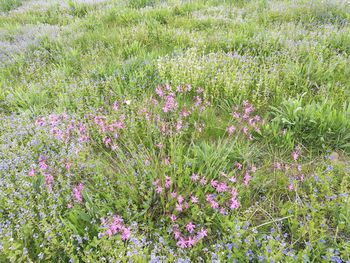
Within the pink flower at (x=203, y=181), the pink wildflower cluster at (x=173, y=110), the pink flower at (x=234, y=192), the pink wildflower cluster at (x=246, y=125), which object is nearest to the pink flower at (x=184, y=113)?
the pink wildflower cluster at (x=173, y=110)

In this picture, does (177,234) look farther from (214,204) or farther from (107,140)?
(107,140)

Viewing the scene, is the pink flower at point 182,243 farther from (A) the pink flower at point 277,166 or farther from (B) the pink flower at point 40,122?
(B) the pink flower at point 40,122

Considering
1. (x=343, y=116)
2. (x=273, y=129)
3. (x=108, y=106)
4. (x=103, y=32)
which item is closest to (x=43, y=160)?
(x=108, y=106)

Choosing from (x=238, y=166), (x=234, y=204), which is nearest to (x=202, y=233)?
(x=234, y=204)

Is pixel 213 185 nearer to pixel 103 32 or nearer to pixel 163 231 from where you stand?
pixel 163 231

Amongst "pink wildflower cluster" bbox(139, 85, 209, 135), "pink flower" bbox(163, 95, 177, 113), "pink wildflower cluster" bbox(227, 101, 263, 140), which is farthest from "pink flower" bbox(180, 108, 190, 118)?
"pink wildflower cluster" bbox(227, 101, 263, 140)

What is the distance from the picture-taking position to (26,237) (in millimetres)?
2180

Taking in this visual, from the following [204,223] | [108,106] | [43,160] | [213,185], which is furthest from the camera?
[108,106]

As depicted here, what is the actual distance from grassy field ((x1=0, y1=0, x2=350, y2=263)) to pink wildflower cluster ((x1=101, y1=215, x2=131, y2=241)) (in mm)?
13

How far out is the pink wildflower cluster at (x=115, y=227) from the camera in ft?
6.98

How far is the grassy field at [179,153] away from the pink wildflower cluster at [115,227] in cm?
1

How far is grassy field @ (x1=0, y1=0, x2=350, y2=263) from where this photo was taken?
2186 mm

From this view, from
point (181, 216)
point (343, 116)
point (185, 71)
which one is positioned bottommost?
point (181, 216)

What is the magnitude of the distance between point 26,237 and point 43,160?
88 centimetres
